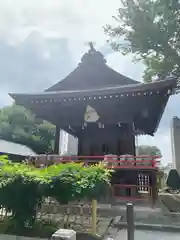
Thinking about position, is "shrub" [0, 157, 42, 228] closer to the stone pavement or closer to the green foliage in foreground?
the green foliage in foreground

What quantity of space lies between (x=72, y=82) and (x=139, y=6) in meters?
5.46

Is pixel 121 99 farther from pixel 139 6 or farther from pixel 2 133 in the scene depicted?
pixel 2 133

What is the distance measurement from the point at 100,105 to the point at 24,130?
18.0 m

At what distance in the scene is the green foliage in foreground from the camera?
4.19 meters

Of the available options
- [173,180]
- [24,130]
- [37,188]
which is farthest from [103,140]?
[24,130]

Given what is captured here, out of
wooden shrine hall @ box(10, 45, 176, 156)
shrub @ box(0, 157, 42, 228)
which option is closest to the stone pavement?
shrub @ box(0, 157, 42, 228)

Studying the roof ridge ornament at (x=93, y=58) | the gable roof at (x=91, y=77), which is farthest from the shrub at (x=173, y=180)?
the roof ridge ornament at (x=93, y=58)

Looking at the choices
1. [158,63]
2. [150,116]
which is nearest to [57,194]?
[150,116]

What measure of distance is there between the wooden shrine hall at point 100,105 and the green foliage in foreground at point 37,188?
18.0 feet

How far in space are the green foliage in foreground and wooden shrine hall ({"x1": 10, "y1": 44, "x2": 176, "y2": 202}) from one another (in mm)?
5472

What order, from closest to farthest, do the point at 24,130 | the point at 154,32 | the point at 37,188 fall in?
1. the point at 37,188
2. the point at 154,32
3. the point at 24,130

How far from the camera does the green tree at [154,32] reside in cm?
985

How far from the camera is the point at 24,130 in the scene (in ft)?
86.2

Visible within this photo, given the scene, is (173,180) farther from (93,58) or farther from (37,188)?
(37,188)
